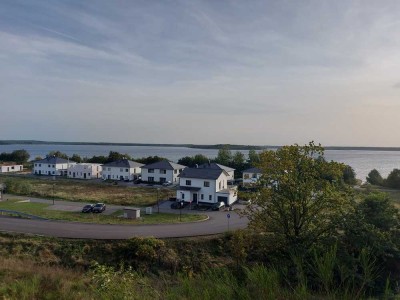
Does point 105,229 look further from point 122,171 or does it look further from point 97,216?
point 122,171

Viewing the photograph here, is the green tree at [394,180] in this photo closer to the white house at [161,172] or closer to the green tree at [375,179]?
the green tree at [375,179]

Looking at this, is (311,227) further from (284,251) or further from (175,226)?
(175,226)

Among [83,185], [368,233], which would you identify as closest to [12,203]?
[83,185]

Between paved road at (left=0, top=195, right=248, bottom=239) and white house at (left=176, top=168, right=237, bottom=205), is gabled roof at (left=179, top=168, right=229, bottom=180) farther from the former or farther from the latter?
paved road at (left=0, top=195, right=248, bottom=239)

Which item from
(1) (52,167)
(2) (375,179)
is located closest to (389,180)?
(2) (375,179)

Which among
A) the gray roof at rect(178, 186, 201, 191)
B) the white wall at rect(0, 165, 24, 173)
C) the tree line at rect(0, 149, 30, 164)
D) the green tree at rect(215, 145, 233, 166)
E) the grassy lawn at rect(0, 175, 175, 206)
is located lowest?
the grassy lawn at rect(0, 175, 175, 206)

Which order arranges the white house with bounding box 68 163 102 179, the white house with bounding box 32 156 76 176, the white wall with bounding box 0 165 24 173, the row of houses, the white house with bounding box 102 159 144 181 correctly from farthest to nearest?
the white wall with bounding box 0 165 24 173
the white house with bounding box 32 156 76 176
the white house with bounding box 68 163 102 179
the white house with bounding box 102 159 144 181
the row of houses

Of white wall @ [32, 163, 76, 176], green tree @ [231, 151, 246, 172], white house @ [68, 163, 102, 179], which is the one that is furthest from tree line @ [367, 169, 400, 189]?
white wall @ [32, 163, 76, 176]
